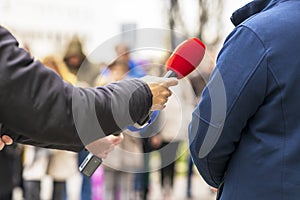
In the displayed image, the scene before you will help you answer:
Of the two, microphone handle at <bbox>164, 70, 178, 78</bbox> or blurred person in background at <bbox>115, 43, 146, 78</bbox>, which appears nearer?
microphone handle at <bbox>164, 70, 178, 78</bbox>

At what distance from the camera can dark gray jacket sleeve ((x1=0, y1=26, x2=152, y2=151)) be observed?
1.64 m

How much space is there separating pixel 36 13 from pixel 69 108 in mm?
13251

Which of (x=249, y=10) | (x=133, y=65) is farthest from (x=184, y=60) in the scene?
(x=133, y=65)

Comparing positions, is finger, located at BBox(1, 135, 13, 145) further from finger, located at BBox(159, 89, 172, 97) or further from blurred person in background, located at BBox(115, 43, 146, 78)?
blurred person in background, located at BBox(115, 43, 146, 78)

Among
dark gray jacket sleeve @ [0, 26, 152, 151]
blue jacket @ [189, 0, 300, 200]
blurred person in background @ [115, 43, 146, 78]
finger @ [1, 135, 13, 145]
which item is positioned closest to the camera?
dark gray jacket sleeve @ [0, 26, 152, 151]

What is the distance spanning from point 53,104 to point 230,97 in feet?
2.38

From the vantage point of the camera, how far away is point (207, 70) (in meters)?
3.42

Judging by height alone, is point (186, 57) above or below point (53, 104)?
below

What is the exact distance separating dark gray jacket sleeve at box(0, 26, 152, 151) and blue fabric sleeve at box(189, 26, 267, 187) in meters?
0.36

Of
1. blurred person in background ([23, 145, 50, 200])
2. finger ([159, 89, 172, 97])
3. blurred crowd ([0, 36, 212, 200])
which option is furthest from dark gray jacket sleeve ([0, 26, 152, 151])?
blurred person in background ([23, 145, 50, 200])

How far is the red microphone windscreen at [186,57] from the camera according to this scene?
7.43ft

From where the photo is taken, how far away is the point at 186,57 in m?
2.30

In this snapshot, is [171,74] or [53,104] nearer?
[53,104]

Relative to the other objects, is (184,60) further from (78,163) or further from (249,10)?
(78,163)
